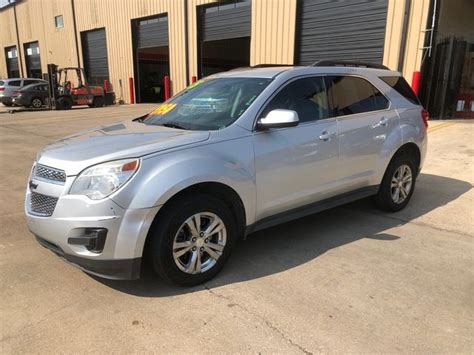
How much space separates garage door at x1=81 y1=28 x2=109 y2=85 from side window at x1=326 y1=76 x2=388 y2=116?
25570 mm

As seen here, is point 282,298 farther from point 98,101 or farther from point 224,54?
point 224,54

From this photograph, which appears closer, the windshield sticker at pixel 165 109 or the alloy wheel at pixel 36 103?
the windshield sticker at pixel 165 109

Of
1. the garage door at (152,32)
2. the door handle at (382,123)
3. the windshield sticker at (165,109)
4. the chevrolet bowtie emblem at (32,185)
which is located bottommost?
the chevrolet bowtie emblem at (32,185)

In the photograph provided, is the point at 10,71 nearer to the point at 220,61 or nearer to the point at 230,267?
the point at 220,61

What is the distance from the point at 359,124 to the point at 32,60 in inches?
1544

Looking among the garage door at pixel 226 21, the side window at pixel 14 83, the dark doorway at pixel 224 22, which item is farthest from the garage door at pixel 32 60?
the garage door at pixel 226 21

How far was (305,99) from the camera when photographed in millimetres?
4098

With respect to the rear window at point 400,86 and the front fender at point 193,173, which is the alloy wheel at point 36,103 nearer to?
the rear window at point 400,86

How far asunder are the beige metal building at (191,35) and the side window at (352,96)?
876 cm

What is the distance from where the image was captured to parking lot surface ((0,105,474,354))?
8.83 ft

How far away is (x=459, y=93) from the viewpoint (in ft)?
47.4

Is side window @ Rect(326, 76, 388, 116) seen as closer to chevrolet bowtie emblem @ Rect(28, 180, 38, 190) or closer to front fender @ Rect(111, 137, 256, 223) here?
front fender @ Rect(111, 137, 256, 223)

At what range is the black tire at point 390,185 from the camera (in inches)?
194

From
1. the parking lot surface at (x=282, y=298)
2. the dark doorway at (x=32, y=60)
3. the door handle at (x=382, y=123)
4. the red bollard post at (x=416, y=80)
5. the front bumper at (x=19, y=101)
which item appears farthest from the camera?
the dark doorway at (x=32, y=60)
